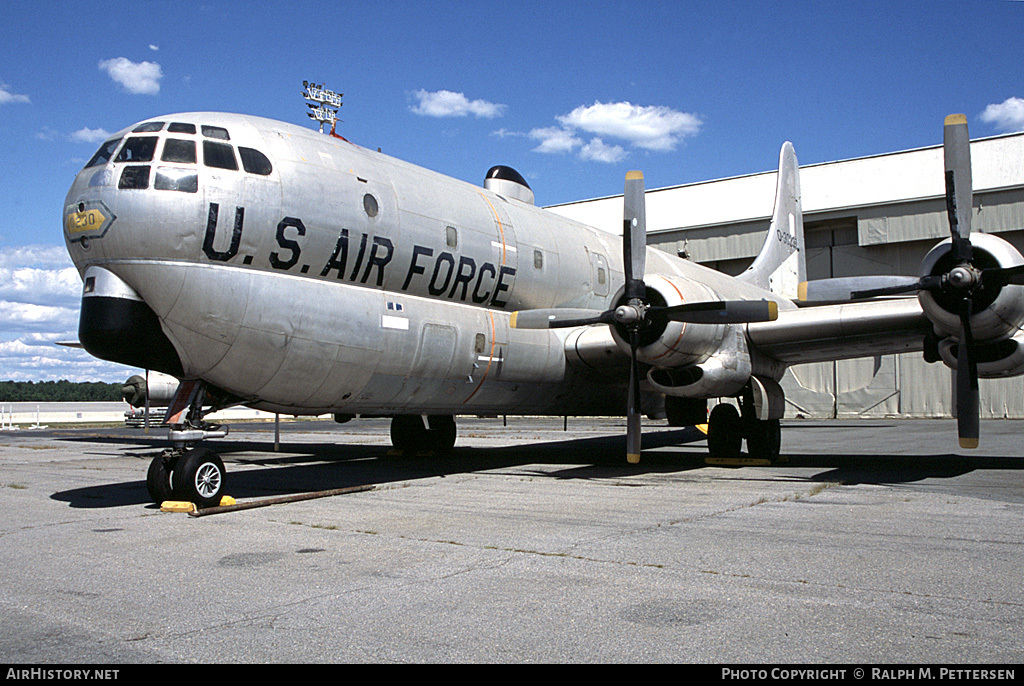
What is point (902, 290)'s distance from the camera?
11555 millimetres

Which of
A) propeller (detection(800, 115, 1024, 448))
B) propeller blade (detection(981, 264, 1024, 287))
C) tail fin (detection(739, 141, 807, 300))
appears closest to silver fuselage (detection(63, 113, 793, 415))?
propeller (detection(800, 115, 1024, 448))

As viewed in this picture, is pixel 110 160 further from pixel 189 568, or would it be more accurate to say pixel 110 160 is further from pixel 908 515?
pixel 908 515

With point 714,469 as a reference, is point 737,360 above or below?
above

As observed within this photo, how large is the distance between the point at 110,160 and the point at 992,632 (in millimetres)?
10080

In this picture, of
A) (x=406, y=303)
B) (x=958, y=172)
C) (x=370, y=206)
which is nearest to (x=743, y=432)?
(x=958, y=172)

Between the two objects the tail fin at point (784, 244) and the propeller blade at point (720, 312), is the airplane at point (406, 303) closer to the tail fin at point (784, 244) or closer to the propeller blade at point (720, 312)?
the propeller blade at point (720, 312)

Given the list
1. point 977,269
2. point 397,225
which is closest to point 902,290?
point 977,269

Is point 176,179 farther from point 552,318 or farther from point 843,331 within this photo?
point 843,331

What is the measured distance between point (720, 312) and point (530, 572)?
297 inches

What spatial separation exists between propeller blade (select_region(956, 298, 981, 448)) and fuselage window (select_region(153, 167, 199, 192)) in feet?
34.4

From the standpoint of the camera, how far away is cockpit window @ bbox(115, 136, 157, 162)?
31.6 ft

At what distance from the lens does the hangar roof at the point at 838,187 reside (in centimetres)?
3406

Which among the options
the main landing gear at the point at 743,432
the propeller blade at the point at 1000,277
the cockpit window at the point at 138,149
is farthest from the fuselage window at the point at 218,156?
the propeller blade at the point at 1000,277

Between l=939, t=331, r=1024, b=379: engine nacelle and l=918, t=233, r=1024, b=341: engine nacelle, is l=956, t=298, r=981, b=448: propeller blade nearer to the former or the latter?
l=918, t=233, r=1024, b=341: engine nacelle
